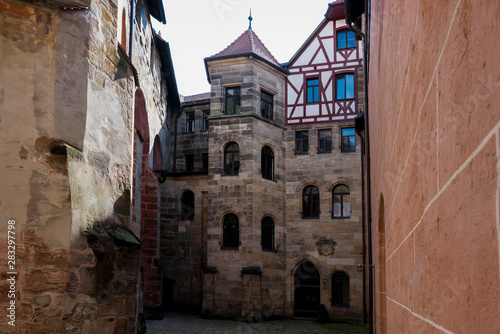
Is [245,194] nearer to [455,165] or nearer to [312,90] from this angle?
[312,90]

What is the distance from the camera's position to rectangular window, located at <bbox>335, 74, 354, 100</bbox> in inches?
774

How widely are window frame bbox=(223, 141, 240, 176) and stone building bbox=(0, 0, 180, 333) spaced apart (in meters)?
10.1

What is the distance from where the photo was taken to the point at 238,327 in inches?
642

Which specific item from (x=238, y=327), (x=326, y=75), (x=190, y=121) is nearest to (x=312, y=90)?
(x=326, y=75)

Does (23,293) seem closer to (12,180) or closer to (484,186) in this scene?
(12,180)

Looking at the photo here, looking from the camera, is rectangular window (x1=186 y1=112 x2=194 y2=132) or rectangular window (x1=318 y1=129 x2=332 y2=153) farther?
rectangular window (x1=186 y1=112 x2=194 y2=132)

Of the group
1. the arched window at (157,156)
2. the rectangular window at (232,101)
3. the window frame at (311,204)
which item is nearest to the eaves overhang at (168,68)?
the rectangular window at (232,101)

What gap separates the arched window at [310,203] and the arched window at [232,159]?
283 cm

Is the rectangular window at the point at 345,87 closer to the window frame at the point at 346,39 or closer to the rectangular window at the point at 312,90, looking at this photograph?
the rectangular window at the point at 312,90

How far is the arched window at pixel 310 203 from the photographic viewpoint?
19641 mm

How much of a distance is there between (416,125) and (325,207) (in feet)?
57.6

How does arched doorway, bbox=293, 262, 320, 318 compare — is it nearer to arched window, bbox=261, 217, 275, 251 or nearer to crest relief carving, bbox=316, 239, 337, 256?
crest relief carving, bbox=316, 239, 337, 256

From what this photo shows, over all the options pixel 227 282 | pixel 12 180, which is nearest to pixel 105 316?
pixel 12 180

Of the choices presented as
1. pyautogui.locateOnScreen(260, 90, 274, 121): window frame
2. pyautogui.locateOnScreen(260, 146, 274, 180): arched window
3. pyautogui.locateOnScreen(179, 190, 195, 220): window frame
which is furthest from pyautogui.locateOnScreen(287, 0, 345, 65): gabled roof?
pyautogui.locateOnScreen(179, 190, 195, 220): window frame
